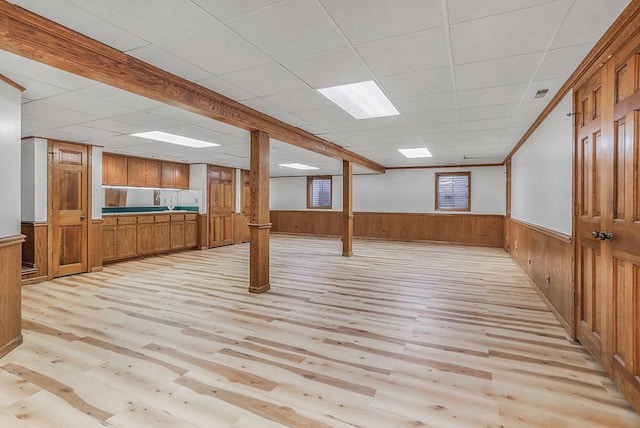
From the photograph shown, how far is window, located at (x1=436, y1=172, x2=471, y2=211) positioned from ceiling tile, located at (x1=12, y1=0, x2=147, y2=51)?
8898 millimetres

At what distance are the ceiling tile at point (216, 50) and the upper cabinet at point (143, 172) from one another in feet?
18.0

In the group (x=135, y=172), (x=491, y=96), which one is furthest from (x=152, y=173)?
(x=491, y=96)

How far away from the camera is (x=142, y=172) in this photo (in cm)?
743

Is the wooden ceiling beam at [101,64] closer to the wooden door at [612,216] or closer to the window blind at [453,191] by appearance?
the wooden door at [612,216]

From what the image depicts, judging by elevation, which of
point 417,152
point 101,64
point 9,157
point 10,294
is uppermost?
point 417,152

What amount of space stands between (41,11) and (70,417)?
2.34 m

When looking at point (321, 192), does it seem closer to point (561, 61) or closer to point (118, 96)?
point (118, 96)

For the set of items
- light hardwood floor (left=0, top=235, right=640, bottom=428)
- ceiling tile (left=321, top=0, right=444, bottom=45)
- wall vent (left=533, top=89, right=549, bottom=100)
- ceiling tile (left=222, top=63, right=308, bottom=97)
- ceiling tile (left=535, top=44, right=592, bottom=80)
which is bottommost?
light hardwood floor (left=0, top=235, right=640, bottom=428)

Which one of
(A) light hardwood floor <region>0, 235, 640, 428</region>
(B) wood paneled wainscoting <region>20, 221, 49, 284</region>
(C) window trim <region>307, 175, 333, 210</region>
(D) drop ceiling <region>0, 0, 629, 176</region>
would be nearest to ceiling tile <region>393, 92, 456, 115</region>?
(D) drop ceiling <region>0, 0, 629, 176</region>

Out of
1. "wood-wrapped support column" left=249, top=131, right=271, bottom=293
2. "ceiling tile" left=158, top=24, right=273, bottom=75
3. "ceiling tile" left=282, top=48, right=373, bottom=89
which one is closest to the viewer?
"ceiling tile" left=158, top=24, right=273, bottom=75

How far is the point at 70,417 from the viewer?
1.83m

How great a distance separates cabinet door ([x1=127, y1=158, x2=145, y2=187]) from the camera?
716cm

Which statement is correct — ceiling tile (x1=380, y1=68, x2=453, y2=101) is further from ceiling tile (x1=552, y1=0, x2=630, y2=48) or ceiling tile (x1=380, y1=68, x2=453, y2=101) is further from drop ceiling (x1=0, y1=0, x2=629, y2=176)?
ceiling tile (x1=552, y1=0, x2=630, y2=48)

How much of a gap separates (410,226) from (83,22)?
917 centimetres
